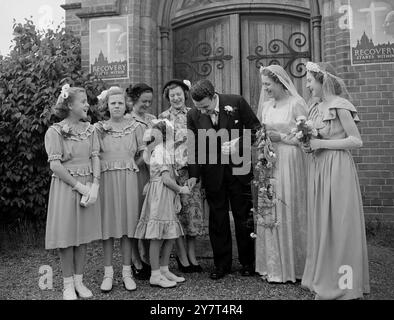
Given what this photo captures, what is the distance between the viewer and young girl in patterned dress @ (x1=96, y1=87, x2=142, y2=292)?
3.60 meters

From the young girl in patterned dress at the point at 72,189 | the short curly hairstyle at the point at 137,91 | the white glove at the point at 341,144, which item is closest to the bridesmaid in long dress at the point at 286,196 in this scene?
the white glove at the point at 341,144

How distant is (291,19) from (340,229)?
167 inches

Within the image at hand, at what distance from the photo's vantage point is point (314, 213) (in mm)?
3342

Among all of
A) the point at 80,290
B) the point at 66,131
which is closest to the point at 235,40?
the point at 66,131

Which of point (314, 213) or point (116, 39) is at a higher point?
point (116, 39)

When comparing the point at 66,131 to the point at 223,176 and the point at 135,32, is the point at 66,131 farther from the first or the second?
the point at 135,32

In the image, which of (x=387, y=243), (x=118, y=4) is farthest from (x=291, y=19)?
(x=387, y=243)

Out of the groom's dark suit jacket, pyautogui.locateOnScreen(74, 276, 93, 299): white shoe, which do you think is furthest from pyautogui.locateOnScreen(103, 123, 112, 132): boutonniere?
pyautogui.locateOnScreen(74, 276, 93, 299): white shoe

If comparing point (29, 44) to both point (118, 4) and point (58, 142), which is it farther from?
point (58, 142)

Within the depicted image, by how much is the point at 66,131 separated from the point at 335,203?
2192 mm

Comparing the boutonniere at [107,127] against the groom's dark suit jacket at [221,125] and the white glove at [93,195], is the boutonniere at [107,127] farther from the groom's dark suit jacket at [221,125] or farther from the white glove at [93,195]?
the groom's dark suit jacket at [221,125]

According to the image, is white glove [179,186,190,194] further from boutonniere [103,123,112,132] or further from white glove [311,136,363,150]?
white glove [311,136,363,150]

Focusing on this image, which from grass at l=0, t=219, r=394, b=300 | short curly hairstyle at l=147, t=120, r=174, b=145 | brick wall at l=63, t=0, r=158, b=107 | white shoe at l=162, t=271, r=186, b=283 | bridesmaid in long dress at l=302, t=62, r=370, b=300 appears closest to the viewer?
bridesmaid in long dress at l=302, t=62, r=370, b=300

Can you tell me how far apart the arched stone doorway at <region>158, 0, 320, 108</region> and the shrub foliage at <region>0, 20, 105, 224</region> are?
1.54m
